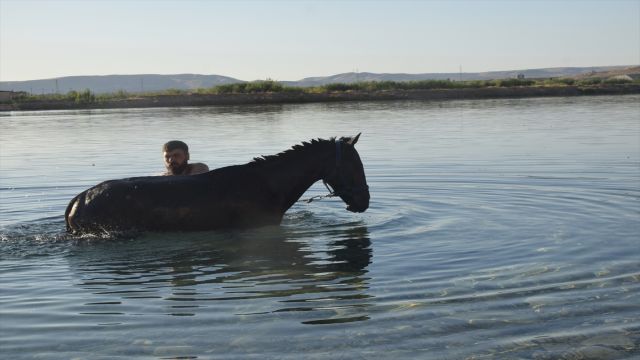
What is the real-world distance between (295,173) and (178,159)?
5.89 feet

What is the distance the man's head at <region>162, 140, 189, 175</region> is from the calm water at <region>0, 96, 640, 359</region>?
47.9 inches

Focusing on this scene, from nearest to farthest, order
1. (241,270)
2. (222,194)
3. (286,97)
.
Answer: (241,270)
(222,194)
(286,97)

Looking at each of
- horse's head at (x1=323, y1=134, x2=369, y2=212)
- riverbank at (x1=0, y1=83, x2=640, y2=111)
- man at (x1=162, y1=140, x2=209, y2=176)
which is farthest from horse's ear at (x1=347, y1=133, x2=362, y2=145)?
riverbank at (x1=0, y1=83, x2=640, y2=111)

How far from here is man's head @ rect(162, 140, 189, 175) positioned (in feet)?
41.8

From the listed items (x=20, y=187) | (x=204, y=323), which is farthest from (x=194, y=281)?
(x=20, y=187)

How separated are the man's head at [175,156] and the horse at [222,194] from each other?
2.14 feet

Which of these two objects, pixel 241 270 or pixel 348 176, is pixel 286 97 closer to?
pixel 348 176

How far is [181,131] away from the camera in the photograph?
3750cm

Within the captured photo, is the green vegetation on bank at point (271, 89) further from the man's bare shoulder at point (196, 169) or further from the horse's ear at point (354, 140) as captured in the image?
the horse's ear at point (354, 140)

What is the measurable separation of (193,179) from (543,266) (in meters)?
4.96

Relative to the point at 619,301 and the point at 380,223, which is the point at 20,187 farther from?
the point at 619,301

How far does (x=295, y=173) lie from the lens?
488 inches

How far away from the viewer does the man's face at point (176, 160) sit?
1277 centimetres

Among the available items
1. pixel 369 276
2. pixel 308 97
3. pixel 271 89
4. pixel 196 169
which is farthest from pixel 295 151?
pixel 271 89
